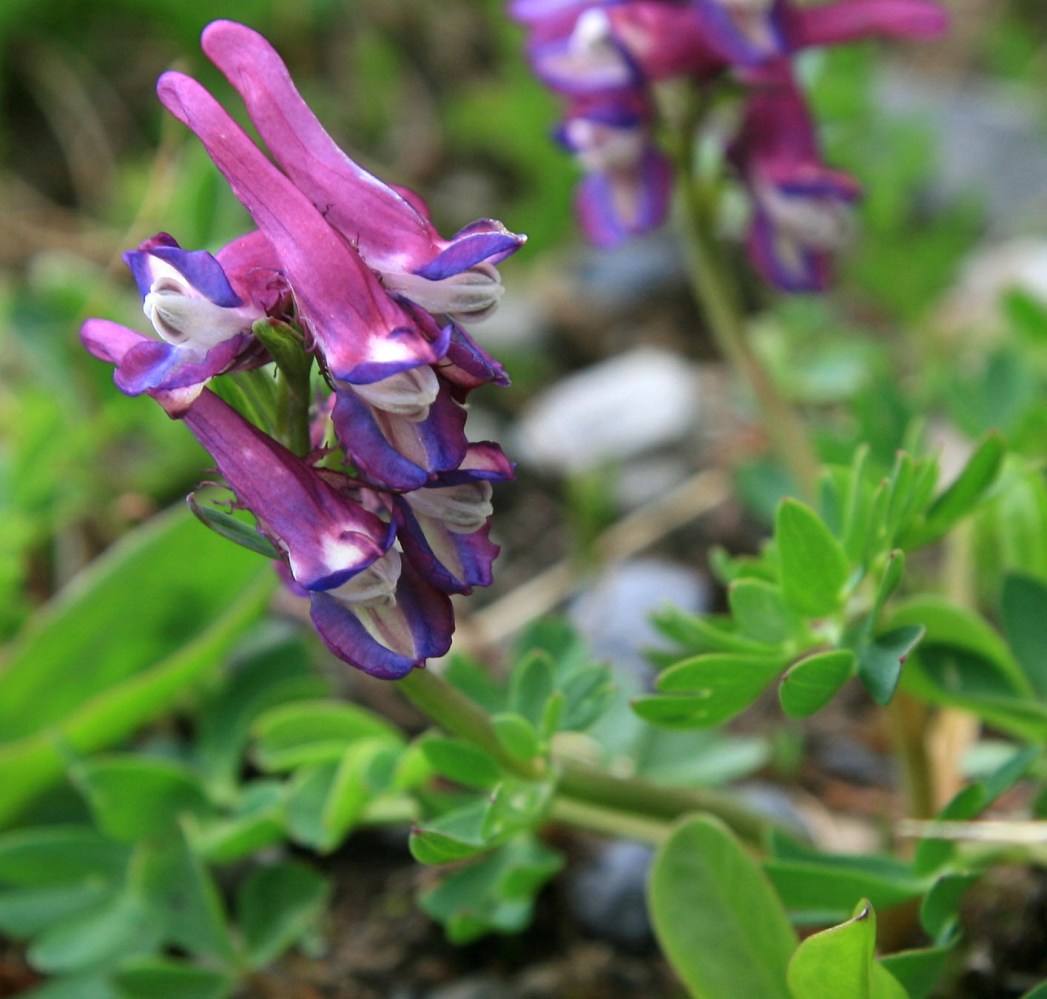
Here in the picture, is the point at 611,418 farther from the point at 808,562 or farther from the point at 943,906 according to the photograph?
the point at 943,906

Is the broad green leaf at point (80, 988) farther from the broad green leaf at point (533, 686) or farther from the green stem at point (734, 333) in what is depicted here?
the green stem at point (734, 333)

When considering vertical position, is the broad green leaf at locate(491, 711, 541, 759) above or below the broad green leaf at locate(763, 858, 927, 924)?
above

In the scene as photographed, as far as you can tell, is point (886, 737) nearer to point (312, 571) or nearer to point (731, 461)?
point (731, 461)

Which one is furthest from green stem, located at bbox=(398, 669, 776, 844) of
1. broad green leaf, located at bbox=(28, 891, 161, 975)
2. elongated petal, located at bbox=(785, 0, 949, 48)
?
elongated petal, located at bbox=(785, 0, 949, 48)

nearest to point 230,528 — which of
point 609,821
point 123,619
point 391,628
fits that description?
point 391,628

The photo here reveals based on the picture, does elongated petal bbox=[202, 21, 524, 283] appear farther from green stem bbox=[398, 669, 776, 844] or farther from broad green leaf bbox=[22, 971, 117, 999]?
broad green leaf bbox=[22, 971, 117, 999]

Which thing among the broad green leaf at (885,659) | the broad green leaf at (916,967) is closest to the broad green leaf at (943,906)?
the broad green leaf at (916,967)
